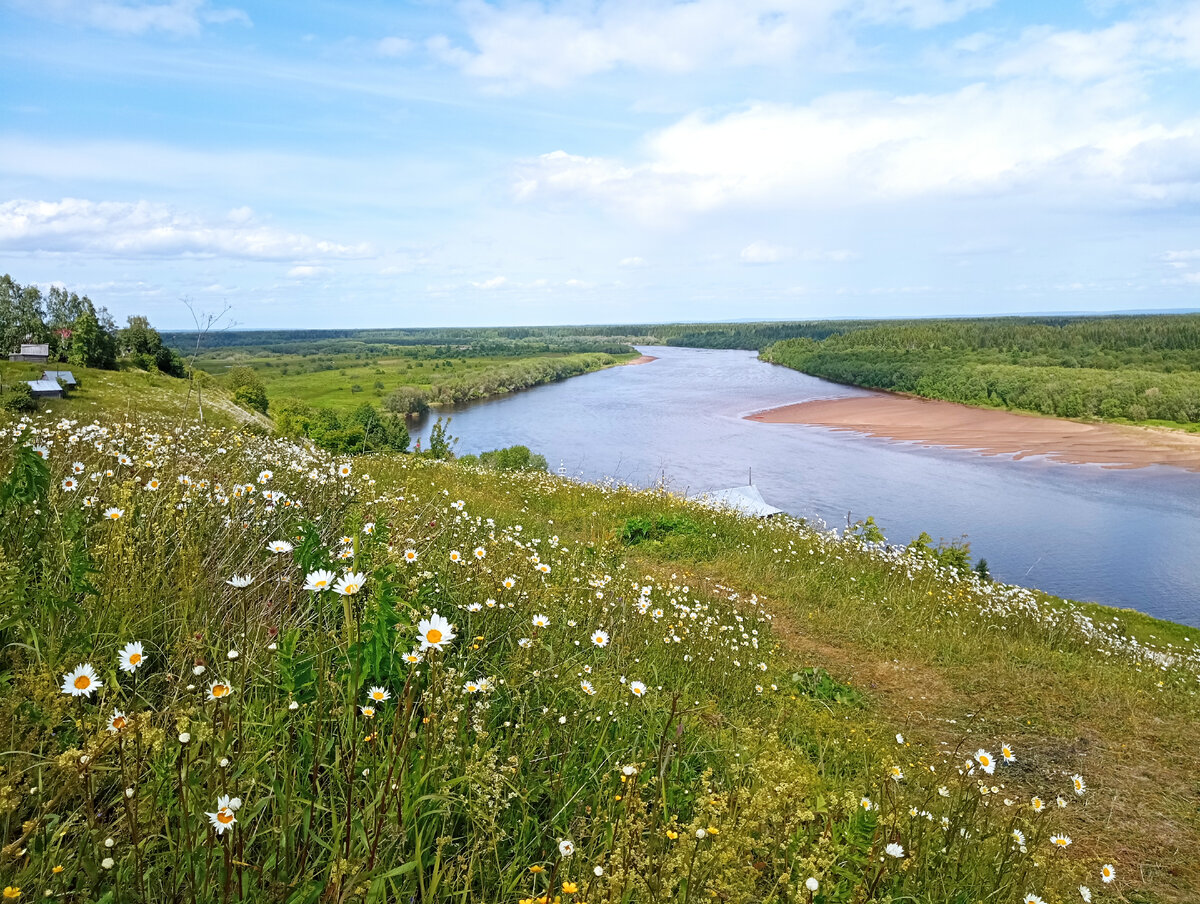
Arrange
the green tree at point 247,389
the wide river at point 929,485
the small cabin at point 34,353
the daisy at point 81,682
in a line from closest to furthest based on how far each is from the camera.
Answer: the daisy at point 81,682, the wide river at point 929,485, the small cabin at point 34,353, the green tree at point 247,389

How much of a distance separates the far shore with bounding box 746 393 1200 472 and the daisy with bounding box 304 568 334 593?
2242 inches

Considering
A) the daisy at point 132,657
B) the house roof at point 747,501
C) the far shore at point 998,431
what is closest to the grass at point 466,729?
the daisy at point 132,657

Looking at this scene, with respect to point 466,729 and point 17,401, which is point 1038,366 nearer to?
point 17,401

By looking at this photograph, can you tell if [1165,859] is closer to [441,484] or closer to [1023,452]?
[441,484]

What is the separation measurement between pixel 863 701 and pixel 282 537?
15.1 feet

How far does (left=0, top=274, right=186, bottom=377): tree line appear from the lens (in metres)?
49.2

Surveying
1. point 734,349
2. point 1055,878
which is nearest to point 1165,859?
point 1055,878

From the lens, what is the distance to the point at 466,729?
249 cm

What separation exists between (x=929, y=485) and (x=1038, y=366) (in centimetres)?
5916

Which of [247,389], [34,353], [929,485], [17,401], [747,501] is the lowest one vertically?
[929,485]

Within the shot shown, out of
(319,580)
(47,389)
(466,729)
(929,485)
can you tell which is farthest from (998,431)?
(319,580)

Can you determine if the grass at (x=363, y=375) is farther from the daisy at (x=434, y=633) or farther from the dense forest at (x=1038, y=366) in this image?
the daisy at (x=434, y=633)

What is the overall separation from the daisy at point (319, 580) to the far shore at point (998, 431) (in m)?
56.9

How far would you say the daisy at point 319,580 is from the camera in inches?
91.1
